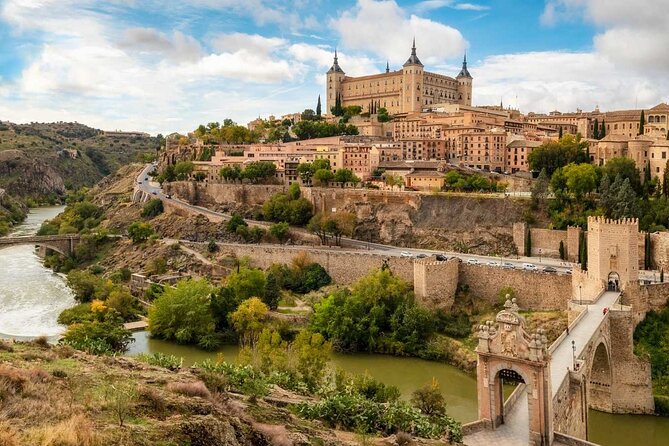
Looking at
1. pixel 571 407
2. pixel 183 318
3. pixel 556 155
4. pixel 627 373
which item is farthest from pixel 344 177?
pixel 571 407

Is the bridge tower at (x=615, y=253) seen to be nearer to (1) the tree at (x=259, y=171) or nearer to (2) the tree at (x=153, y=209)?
(1) the tree at (x=259, y=171)

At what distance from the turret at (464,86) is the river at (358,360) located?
5446 centimetres

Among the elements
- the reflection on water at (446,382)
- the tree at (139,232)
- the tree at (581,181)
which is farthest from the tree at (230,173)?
the tree at (581,181)

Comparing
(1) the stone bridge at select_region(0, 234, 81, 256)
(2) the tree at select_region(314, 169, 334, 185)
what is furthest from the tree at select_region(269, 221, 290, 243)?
(1) the stone bridge at select_region(0, 234, 81, 256)

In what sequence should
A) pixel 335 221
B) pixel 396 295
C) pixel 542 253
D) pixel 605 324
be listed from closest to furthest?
pixel 605 324, pixel 396 295, pixel 542 253, pixel 335 221

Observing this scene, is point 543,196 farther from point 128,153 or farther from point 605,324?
point 128,153

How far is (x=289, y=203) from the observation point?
148 feet

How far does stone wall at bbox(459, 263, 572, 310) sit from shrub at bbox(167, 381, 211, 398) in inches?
770

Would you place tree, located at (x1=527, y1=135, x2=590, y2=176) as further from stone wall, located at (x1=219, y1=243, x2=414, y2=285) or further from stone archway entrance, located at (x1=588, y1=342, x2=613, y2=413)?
stone archway entrance, located at (x1=588, y1=342, x2=613, y2=413)

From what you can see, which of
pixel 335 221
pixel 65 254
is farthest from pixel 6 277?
pixel 335 221

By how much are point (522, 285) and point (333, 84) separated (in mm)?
→ 57757

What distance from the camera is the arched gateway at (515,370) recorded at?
1321cm

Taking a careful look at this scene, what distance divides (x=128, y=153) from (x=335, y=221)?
10167cm

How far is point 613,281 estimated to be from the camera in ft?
78.0
